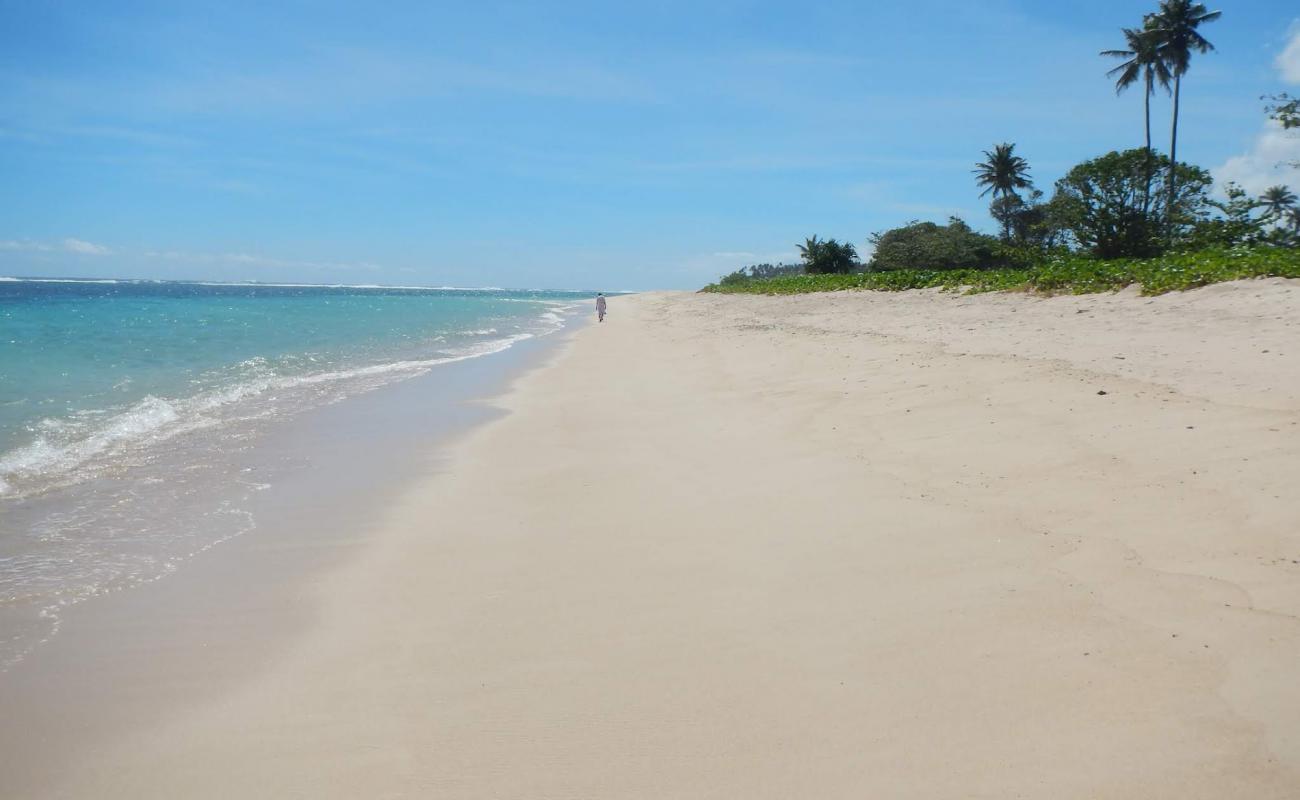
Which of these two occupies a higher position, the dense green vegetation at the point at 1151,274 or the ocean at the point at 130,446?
the dense green vegetation at the point at 1151,274

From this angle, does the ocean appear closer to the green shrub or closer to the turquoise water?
the turquoise water

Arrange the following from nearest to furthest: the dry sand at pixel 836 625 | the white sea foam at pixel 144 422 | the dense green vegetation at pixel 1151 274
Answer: the dry sand at pixel 836 625 → the white sea foam at pixel 144 422 → the dense green vegetation at pixel 1151 274

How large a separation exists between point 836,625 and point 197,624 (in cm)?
325

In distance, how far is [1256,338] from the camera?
7738mm

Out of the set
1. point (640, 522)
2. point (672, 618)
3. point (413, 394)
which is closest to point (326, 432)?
point (413, 394)

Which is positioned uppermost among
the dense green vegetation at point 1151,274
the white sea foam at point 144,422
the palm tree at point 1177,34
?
the palm tree at point 1177,34

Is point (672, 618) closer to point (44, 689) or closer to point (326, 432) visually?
point (44, 689)

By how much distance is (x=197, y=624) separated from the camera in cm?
378

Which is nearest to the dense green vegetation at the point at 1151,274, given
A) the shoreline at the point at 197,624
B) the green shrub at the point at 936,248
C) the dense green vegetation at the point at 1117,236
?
the dense green vegetation at the point at 1117,236

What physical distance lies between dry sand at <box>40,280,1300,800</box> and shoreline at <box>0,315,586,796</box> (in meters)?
0.20

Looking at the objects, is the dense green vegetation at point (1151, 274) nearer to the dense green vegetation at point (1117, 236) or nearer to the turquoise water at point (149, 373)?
the dense green vegetation at point (1117, 236)

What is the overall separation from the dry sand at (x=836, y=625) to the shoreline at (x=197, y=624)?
199 mm

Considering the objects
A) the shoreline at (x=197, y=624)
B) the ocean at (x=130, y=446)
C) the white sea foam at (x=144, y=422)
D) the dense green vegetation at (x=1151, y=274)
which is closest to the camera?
the shoreline at (x=197, y=624)

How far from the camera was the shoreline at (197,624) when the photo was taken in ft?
9.69
